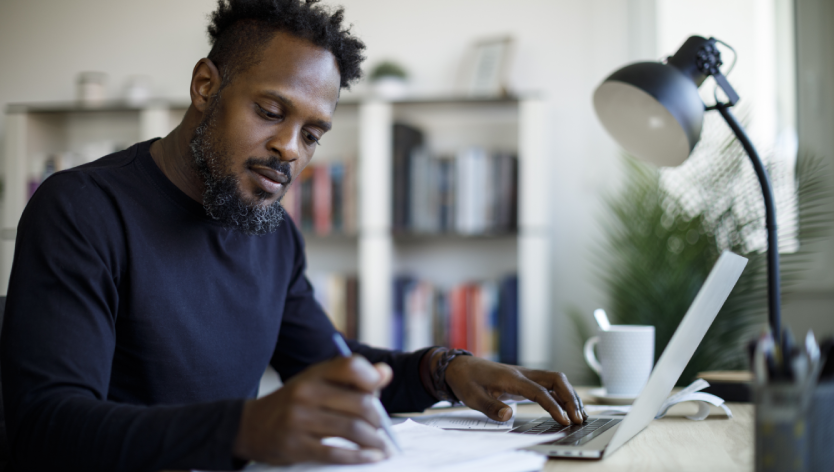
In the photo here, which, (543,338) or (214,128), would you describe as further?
(543,338)

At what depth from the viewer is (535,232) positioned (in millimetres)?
2430

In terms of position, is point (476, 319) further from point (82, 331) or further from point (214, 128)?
point (82, 331)

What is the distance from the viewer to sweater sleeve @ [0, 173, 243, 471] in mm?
613

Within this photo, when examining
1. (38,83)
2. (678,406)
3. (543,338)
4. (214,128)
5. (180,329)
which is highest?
(38,83)

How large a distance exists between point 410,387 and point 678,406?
1.43 feet

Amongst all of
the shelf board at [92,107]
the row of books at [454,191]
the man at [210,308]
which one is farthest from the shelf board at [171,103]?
the man at [210,308]

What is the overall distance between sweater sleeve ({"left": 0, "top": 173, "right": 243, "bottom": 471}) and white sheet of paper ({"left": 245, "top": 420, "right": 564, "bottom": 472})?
0.07m

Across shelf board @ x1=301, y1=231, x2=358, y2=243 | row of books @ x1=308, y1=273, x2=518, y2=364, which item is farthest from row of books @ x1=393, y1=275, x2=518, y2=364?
shelf board @ x1=301, y1=231, x2=358, y2=243

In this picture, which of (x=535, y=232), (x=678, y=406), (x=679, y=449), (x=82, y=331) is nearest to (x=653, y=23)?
(x=535, y=232)

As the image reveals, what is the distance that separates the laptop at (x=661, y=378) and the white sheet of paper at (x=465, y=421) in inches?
2.0

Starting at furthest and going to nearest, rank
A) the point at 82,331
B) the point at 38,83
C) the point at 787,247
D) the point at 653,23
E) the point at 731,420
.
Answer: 1. the point at 38,83
2. the point at 653,23
3. the point at 787,247
4. the point at 731,420
5. the point at 82,331

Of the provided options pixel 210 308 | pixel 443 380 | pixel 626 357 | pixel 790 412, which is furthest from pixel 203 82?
pixel 790 412

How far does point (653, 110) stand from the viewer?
1067mm

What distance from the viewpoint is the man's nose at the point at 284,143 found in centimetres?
104
